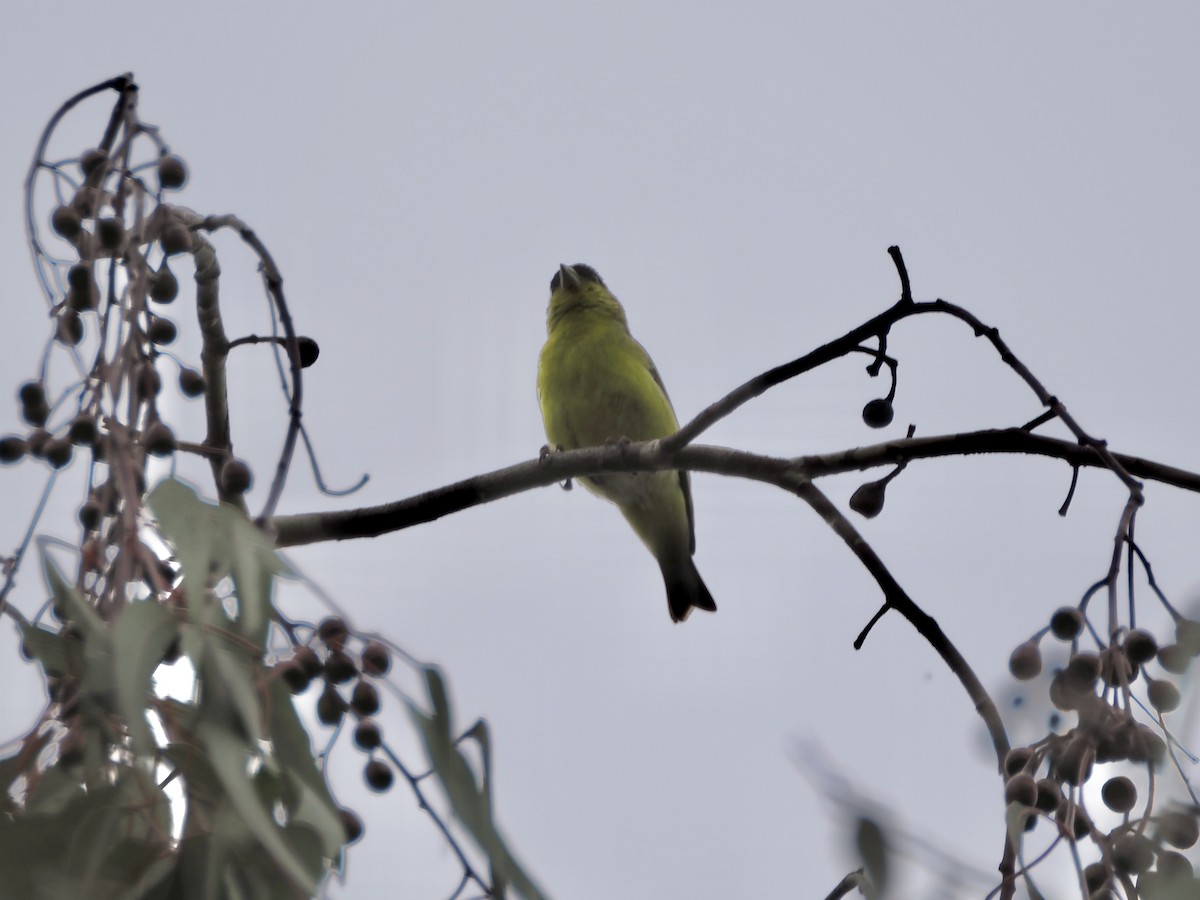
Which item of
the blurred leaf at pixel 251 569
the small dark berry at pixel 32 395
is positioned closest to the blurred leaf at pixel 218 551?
the blurred leaf at pixel 251 569

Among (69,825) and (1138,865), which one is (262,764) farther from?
(1138,865)

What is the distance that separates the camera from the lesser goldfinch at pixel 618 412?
475 cm

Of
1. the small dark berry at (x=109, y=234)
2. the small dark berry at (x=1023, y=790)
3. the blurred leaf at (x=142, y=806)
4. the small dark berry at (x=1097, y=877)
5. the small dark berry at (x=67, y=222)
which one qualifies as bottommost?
the small dark berry at (x=1097, y=877)

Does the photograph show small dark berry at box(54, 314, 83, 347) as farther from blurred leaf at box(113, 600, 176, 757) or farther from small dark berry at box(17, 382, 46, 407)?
blurred leaf at box(113, 600, 176, 757)

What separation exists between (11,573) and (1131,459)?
1.31 meters

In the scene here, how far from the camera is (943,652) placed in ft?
6.54

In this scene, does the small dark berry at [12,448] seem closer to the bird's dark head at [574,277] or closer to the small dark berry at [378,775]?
the small dark berry at [378,775]

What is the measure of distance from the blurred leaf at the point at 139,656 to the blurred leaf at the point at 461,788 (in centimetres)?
32

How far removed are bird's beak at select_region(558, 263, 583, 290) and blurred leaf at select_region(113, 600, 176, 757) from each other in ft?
13.9

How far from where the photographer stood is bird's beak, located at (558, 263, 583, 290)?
17.9 ft

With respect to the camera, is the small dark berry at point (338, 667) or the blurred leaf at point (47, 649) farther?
the small dark berry at point (338, 667)

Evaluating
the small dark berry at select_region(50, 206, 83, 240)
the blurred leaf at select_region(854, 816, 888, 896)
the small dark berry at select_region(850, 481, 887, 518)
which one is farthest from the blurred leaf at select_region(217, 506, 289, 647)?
the small dark berry at select_region(850, 481, 887, 518)

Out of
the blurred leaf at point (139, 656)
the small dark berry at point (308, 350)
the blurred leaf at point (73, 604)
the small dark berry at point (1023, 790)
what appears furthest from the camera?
the small dark berry at point (308, 350)

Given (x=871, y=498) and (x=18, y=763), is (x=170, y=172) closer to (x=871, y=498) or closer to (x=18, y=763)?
(x=18, y=763)
